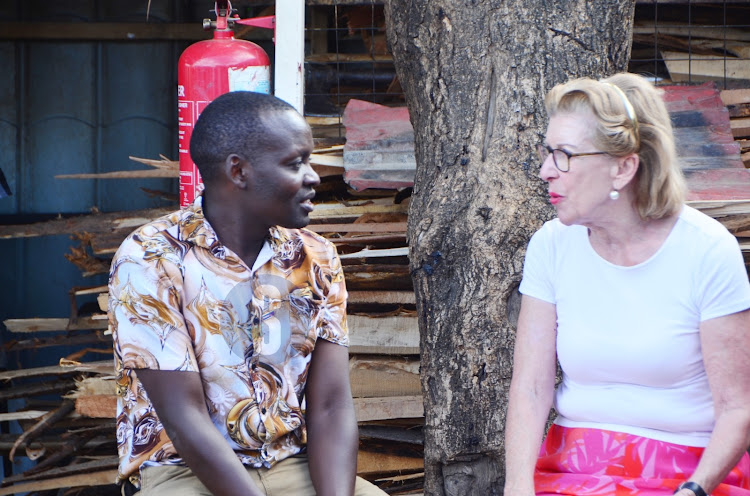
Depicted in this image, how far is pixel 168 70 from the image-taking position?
5801mm

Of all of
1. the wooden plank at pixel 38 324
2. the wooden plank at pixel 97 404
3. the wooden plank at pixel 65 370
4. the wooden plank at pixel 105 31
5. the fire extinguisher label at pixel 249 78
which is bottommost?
the wooden plank at pixel 97 404

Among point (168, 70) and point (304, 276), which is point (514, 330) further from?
point (168, 70)

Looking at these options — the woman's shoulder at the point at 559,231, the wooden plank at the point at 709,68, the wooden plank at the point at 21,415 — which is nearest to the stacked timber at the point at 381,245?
the wooden plank at the point at 21,415

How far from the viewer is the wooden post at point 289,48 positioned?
11.5ft

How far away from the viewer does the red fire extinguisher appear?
359cm

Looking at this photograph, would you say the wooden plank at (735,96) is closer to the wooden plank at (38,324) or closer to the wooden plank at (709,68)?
the wooden plank at (709,68)

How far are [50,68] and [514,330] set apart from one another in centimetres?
382

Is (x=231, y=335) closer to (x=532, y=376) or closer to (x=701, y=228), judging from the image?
(x=532, y=376)

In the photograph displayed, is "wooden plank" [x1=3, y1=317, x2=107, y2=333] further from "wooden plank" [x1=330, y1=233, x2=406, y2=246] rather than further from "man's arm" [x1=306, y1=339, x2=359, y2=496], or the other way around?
"man's arm" [x1=306, y1=339, x2=359, y2=496]

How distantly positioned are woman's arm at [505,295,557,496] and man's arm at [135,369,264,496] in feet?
2.52

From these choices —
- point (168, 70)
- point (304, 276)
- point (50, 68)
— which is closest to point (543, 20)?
point (304, 276)

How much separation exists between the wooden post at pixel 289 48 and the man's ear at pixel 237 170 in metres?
0.82

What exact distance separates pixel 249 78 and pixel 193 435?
1569 millimetres

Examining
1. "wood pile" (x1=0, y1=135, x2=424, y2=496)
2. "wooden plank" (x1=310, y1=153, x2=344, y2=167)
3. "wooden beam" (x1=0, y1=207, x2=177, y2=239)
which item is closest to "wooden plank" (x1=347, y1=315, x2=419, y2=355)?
"wood pile" (x1=0, y1=135, x2=424, y2=496)
